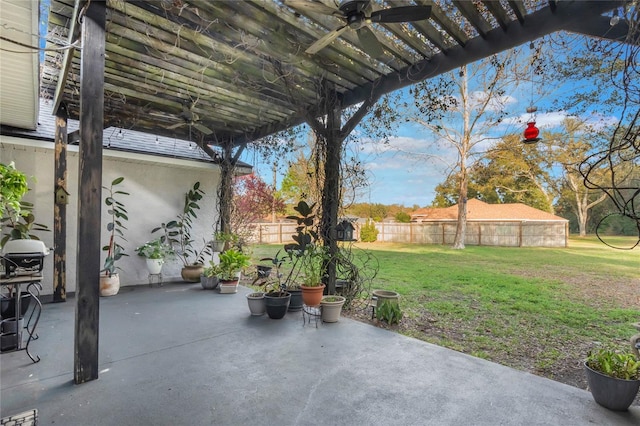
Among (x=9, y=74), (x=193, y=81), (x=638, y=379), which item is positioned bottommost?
(x=638, y=379)

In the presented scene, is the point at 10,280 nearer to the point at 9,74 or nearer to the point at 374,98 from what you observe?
the point at 9,74

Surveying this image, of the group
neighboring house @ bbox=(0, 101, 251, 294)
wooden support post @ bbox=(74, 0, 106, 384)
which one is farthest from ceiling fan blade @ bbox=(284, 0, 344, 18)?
neighboring house @ bbox=(0, 101, 251, 294)

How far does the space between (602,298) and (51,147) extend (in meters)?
8.55

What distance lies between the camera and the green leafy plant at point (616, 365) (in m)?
1.79

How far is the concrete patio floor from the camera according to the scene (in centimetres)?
172

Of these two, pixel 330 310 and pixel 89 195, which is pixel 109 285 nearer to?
pixel 89 195

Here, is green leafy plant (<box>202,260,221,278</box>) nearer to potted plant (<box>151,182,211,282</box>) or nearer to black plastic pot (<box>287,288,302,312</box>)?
potted plant (<box>151,182,211,282</box>)

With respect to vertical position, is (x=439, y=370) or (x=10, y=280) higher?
(x=10, y=280)

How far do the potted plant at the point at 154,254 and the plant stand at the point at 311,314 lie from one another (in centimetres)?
293

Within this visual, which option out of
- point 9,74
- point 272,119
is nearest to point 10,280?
point 9,74

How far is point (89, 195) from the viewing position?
2.02m

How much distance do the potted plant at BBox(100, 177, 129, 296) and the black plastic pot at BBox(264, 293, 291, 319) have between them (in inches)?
104

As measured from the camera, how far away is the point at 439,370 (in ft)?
7.47

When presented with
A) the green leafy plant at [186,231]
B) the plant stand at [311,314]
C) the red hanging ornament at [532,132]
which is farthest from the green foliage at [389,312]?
the green leafy plant at [186,231]
